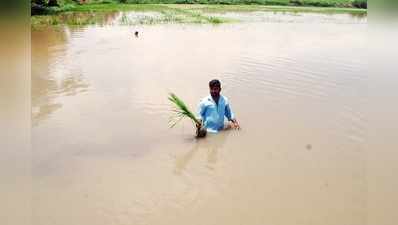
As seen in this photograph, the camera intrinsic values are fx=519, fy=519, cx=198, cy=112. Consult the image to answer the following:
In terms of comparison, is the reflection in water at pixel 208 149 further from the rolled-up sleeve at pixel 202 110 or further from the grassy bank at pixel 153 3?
the grassy bank at pixel 153 3

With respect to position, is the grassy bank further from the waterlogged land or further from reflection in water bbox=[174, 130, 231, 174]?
reflection in water bbox=[174, 130, 231, 174]

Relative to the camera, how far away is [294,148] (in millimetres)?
5062

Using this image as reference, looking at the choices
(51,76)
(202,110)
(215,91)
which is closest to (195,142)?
(202,110)

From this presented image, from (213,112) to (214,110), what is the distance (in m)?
0.04

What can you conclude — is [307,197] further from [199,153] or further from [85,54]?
[85,54]

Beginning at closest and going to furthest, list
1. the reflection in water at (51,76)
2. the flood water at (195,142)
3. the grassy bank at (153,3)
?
the flood water at (195,142)
the reflection in water at (51,76)
the grassy bank at (153,3)

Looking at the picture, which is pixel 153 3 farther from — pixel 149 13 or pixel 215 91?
pixel 215 91

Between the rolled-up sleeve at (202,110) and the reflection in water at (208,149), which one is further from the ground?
the rolled-up sleeve at (202,110)

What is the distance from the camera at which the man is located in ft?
17.6

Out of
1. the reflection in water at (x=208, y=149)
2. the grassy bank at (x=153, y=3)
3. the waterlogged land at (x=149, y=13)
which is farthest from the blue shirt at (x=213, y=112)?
the grassy bank at (x=153, y=3)

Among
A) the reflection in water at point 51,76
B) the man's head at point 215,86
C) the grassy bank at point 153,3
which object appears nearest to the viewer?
the man's head at point 215,86

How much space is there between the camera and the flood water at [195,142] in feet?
12.5

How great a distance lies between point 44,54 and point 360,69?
248 inches

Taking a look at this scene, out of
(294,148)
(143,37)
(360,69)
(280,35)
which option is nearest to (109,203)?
(294,148)
